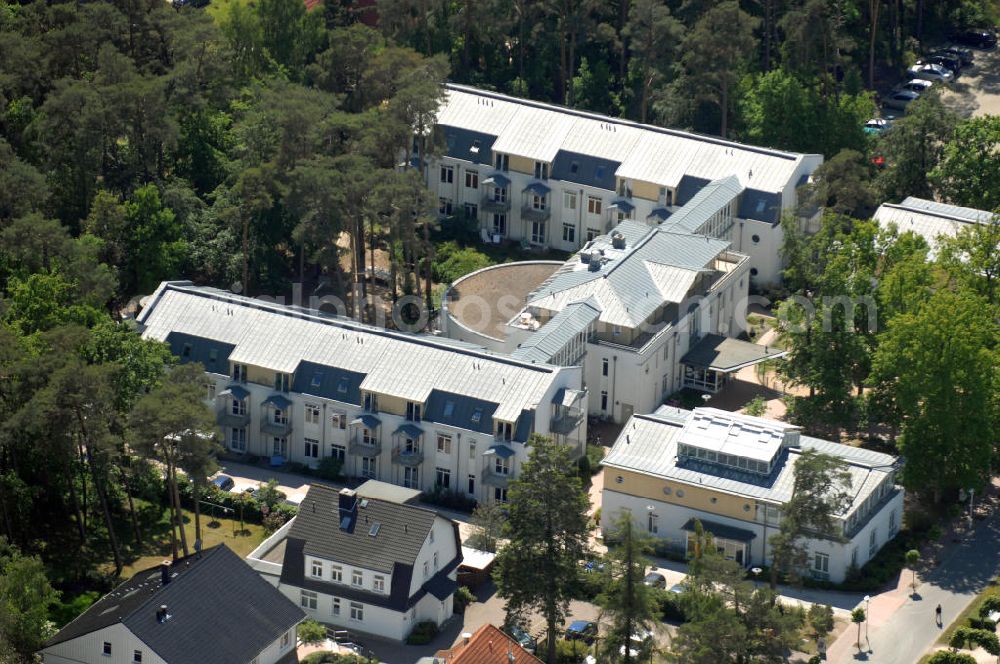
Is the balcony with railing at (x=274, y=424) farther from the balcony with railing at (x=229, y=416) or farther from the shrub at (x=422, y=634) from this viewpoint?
the shrub at (x=422, y=634)

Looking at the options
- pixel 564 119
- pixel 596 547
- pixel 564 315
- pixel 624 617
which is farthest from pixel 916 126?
pixel 624 617

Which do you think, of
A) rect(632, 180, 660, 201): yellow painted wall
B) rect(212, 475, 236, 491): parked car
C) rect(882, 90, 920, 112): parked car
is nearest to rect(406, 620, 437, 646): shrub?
rect(212, 475, 236, 491): parked car

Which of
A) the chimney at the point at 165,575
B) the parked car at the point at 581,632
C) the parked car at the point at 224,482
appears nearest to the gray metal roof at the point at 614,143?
the parked car at the point at 224,482

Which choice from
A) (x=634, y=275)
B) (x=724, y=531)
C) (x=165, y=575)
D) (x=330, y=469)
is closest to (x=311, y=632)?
(x=165, y=575)

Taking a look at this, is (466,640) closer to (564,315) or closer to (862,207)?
(564,315)

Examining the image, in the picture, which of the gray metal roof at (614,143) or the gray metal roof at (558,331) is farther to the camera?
the gray metal roof at (614,143)
